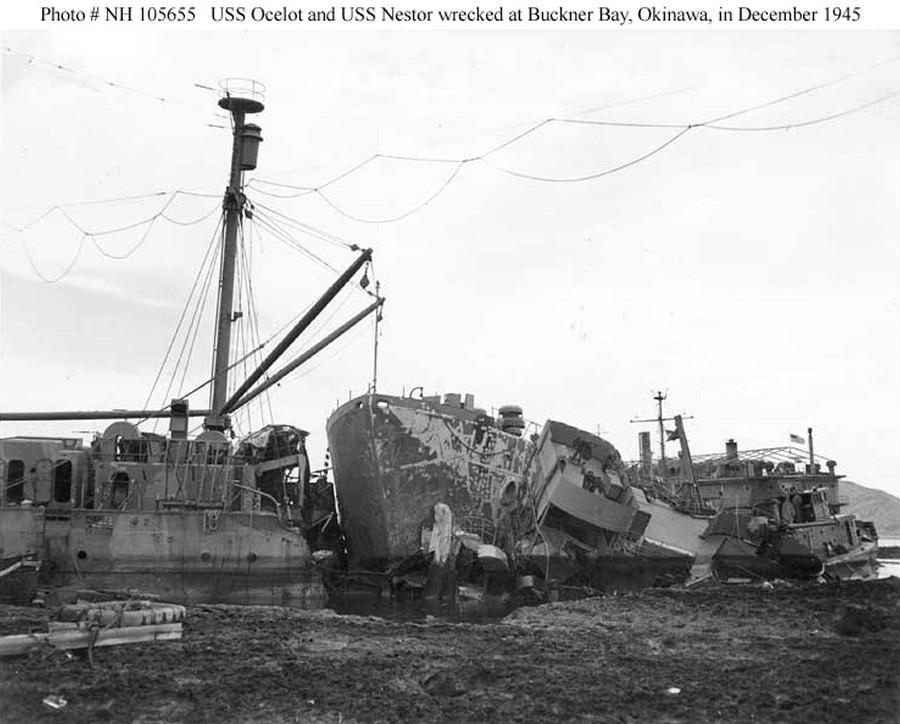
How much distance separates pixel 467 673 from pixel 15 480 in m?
16.2

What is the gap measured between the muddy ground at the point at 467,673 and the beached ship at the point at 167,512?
7959mm

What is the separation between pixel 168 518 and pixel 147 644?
37.1ft

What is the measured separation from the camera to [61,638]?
8.07 meters

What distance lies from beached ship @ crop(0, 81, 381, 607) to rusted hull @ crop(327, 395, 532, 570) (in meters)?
1.80

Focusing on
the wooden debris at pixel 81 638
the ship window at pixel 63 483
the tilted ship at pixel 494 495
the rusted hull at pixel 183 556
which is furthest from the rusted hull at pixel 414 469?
the wooden debris at pixel 81 638

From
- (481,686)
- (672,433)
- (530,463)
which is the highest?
(672,433)

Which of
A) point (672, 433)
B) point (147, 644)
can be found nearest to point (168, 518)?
point (147, 644)

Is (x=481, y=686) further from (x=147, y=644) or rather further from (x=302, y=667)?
(x=147, y=644)

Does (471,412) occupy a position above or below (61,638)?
above

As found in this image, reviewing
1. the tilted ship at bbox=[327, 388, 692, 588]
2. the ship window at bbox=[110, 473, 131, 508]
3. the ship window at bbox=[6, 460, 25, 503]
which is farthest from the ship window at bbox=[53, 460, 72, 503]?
the tilted ship at bbox=[327, 388, 692, 588]

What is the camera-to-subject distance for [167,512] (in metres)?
19.6

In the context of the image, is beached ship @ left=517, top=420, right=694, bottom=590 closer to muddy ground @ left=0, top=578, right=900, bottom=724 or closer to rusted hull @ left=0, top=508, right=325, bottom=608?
rusted hull @ left=0, top=508, right=325, bottom=608

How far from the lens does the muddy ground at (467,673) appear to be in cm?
680

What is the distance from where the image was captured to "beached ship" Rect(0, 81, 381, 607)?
18984 mm
